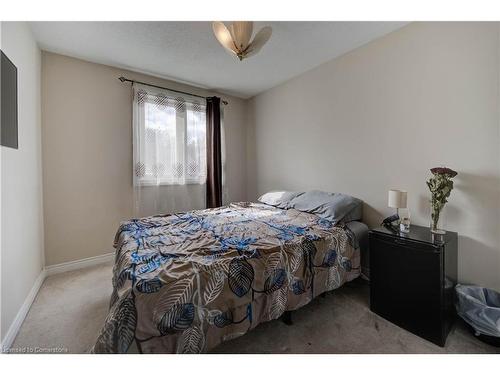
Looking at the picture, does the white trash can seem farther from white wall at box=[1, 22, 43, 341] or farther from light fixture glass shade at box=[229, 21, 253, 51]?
white wall at box=[1, 22, 43, 341]

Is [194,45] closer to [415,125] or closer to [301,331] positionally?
[415,125]

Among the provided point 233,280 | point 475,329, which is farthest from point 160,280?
point 475,329

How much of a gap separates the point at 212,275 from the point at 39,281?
2.21m

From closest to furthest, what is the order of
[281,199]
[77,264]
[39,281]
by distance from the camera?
1. [39,281]
2. [77,264]
3. [281,199]

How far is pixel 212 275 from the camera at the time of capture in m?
1.22

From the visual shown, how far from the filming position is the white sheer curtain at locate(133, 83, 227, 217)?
2.88m

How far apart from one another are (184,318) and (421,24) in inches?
113

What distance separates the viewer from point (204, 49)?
234cm

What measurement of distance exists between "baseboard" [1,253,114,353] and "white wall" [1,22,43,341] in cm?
5

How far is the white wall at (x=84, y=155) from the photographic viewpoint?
246cm

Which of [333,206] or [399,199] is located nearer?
[399,199]

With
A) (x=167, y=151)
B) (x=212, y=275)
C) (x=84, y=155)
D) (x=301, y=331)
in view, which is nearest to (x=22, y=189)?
(x=84, y=155)

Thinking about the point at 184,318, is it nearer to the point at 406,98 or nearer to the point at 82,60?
the point at 406,98
